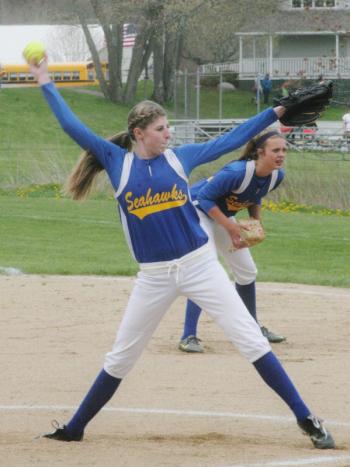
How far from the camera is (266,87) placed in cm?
4684

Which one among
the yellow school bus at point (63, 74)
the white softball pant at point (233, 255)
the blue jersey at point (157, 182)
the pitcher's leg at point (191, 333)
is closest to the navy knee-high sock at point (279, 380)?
the blue jersey at point (157, 182)

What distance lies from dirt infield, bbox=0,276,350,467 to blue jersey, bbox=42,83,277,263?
1.08 metres

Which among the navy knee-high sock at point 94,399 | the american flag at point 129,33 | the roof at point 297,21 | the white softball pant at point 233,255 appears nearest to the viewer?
the navy knee-high sock at point 94,399

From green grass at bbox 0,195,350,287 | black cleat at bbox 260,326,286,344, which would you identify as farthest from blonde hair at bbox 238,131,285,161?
green grass at bbox 0,195,350,287

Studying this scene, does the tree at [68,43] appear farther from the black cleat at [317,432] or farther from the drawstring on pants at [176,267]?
the black cleat at [317,432]

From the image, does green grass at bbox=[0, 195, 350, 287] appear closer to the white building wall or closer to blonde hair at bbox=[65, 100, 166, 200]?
blonde hair at bbox=[65, 100, 166, 200]

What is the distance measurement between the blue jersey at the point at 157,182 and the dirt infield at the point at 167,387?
1.08 metres

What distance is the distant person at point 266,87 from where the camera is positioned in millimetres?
46688

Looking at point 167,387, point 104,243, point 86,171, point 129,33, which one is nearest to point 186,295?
point 86,171

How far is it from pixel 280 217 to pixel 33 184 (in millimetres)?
6544

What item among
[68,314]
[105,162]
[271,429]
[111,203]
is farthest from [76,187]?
[111,203]

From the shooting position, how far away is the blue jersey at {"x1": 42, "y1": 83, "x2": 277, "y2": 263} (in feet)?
19.9

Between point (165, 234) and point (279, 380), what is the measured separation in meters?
0.98

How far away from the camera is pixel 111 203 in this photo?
2150 cm
